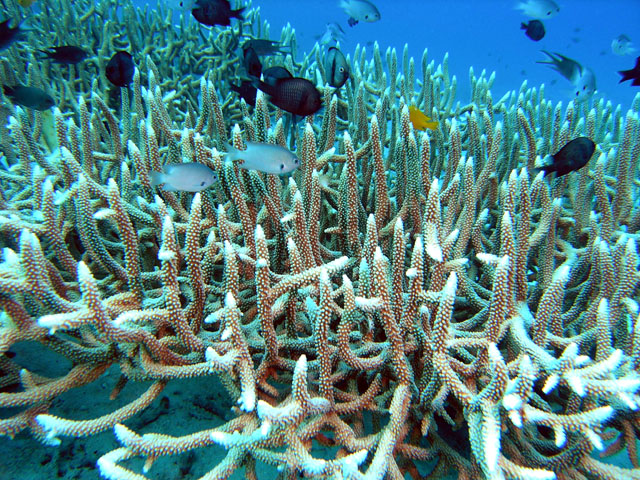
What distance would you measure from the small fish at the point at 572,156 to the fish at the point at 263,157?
2.16 m

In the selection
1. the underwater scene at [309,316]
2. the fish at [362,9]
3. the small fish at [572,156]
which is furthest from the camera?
the fish at [362,9]

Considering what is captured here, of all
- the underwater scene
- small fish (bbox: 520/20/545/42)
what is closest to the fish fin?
the underwater scene

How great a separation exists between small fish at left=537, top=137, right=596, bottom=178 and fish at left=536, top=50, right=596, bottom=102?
11.7ft

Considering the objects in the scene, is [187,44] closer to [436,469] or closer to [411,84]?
[411,84]

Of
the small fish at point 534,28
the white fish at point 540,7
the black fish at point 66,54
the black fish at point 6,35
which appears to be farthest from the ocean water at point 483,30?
the black fish at point 6,35

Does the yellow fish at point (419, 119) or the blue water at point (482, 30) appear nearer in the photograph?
the yellow fish at point (419, 119)

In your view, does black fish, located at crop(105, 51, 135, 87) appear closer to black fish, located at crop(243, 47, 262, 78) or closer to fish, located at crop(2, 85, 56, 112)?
fish, located at crop(2, 85, 56, 112)

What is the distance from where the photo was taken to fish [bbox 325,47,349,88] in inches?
138

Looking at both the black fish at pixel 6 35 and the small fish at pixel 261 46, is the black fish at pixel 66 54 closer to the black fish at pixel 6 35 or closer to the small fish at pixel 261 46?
the black fish at pixel 6 35

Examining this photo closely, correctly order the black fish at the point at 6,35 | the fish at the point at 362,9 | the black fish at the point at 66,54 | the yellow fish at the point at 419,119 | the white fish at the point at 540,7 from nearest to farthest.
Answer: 1. the yellow fish at the point at 419,119
2. the black fish at the point at 6,35
3. the black fish at the point at 66,54
4. the fish at the point at 362,9
5. the white fish at the point at 540,7

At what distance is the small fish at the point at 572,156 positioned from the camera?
2.63 m

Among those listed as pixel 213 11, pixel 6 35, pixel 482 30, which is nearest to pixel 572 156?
pixel 213 11

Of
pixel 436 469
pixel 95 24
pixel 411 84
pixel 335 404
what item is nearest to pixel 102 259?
pixel 335 404

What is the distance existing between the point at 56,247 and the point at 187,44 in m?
5.77
